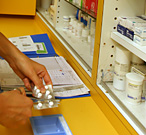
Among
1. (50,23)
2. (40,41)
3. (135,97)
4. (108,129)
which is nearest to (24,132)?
(108,129)

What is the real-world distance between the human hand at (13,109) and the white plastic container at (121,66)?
450 millimetres

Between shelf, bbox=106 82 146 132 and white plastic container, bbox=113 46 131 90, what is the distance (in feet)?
0.10

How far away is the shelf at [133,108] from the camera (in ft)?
3.31

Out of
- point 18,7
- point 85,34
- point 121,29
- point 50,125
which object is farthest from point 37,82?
point 18,7

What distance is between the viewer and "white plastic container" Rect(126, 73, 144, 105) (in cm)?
108

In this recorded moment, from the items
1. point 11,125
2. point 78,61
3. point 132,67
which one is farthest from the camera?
point 78,61

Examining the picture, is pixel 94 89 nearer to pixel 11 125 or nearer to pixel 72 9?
pixel 11 125

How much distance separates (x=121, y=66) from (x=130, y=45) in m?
0.14

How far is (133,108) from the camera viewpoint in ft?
3.60

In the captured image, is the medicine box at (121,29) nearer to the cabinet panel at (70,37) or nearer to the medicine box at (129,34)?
the medicine box at (129,34)

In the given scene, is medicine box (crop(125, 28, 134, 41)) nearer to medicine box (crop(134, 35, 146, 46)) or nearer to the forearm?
medicine box (crop(134, 35, 146, 46))

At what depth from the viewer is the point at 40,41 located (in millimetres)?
2092

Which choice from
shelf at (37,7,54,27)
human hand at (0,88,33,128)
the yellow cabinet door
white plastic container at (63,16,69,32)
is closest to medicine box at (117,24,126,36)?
human hand at (0,88,33,128)

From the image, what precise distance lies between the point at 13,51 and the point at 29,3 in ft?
5.33
